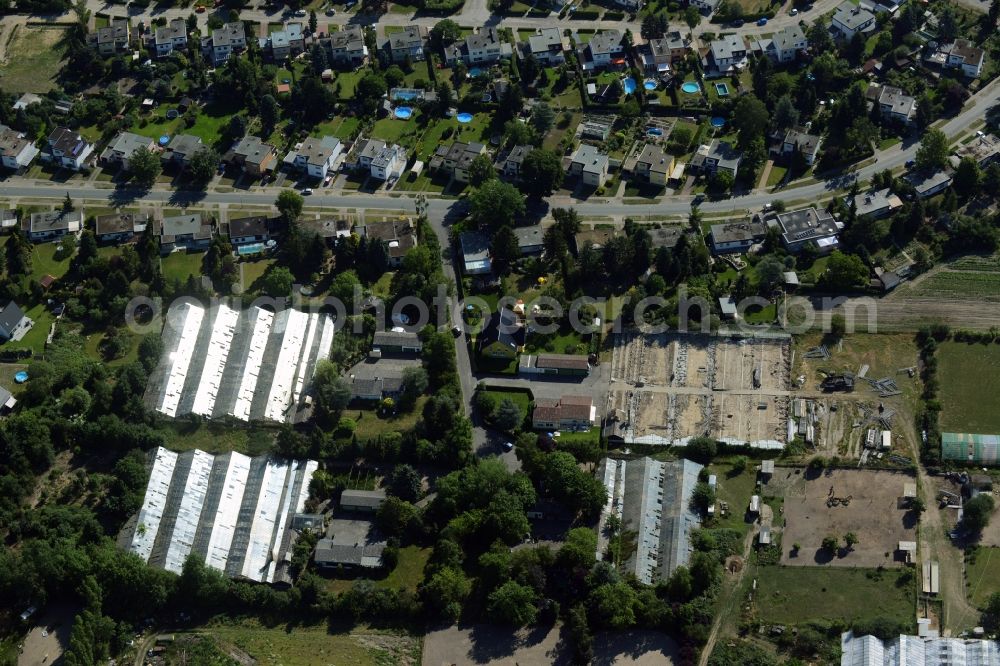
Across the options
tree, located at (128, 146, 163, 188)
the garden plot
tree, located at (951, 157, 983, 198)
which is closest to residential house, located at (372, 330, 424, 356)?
the garden plot

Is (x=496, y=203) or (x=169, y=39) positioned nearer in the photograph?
(x=496, y=203)

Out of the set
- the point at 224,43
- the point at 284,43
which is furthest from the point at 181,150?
the point at 284,43

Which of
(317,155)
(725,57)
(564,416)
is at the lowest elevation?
(564,416)

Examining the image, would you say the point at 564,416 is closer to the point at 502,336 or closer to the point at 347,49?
the point at 502,336

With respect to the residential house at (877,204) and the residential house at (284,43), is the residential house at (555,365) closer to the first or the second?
the residential house at (877,204)

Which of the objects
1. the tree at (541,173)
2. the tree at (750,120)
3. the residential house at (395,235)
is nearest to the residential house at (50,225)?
the residential house at (395,235)
